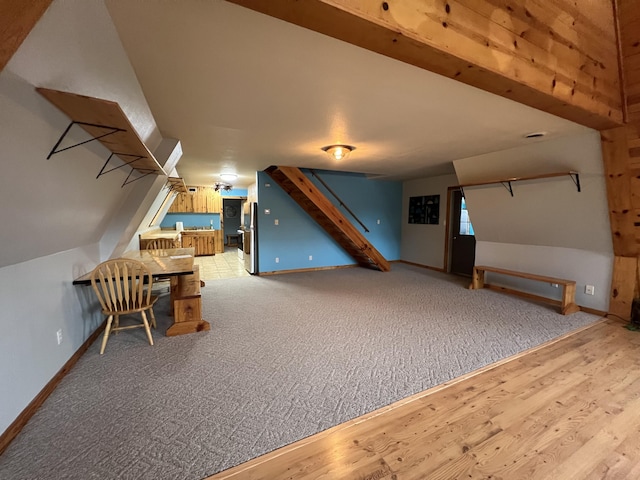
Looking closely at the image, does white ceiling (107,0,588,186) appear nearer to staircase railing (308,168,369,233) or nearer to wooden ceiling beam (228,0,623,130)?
wooden ceiling beam (228,0,623,130)

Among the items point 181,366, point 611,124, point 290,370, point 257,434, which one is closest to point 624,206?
point 611,124

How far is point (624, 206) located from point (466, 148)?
1807 mm

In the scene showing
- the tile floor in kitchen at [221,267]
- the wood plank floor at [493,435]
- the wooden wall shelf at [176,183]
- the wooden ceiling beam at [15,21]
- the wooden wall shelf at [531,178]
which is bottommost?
the wood plank floor at [493,435]

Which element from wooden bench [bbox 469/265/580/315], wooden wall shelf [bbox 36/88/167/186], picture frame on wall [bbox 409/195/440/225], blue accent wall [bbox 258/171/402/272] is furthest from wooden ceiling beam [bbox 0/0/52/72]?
picture frame on wall [bbox 409/195/440/225]

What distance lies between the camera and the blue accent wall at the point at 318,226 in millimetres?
6094

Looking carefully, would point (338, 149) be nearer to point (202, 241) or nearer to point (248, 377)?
point (248, 377)

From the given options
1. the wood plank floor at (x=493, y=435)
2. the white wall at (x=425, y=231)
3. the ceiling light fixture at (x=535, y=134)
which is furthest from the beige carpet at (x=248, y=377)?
the white wall at (x=425, y=231)

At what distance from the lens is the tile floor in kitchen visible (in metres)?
6.20

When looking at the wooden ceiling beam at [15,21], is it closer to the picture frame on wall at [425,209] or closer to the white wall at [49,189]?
the white wall at [49,189]

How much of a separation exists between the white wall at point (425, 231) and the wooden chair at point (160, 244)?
5.93m

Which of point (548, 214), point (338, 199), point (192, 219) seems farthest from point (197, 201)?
point (548, 214)

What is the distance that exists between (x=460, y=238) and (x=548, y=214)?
2265mm

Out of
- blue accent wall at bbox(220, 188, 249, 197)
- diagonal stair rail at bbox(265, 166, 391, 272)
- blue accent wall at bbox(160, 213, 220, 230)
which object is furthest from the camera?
blue accent wall at bbox(220, 188, 249, 197)

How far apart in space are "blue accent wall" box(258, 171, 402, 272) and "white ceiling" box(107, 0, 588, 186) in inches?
85.4
